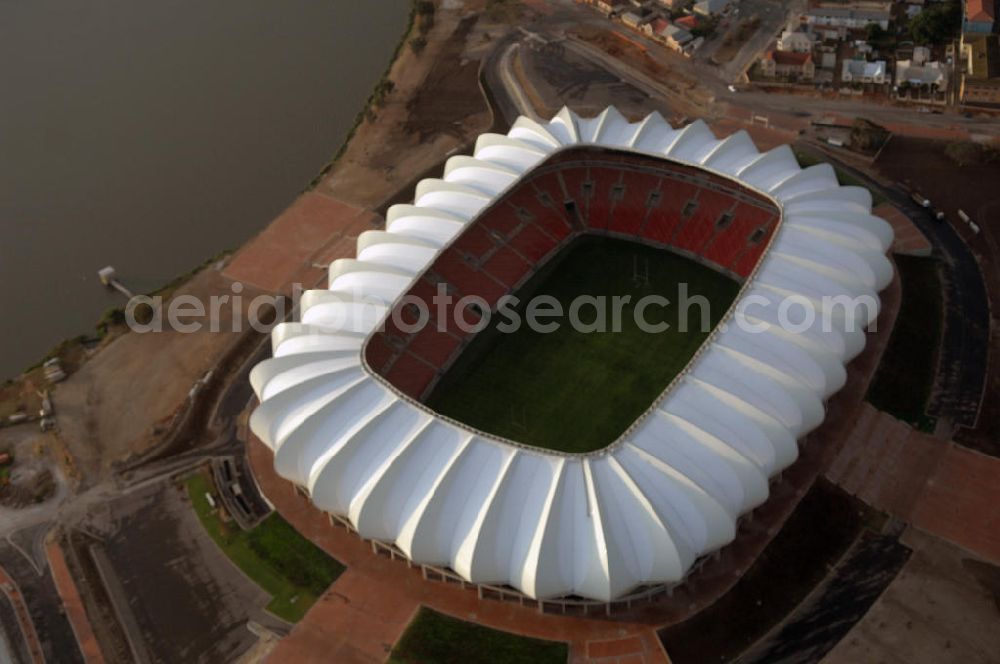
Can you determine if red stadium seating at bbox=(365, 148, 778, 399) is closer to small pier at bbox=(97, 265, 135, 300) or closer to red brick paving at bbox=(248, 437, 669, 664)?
red brick paving at bbox=(248, 437, 669, 664)

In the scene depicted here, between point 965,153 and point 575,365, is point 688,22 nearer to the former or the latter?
point 965,153

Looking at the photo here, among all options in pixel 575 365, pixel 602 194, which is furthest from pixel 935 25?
pixel 575 365

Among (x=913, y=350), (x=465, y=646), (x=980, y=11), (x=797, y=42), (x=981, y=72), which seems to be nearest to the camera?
(x=465, y=646)

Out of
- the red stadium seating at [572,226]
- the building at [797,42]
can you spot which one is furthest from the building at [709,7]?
the red stadium seating at [572,226]

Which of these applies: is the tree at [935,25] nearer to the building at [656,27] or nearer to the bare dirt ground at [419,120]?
the building at [656,27]

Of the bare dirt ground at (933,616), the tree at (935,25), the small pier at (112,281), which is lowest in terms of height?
the bare dirt ground at (933,616)

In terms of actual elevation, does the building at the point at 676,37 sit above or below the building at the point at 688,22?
below

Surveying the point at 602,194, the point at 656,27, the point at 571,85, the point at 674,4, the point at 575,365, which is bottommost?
the point at 575,365
